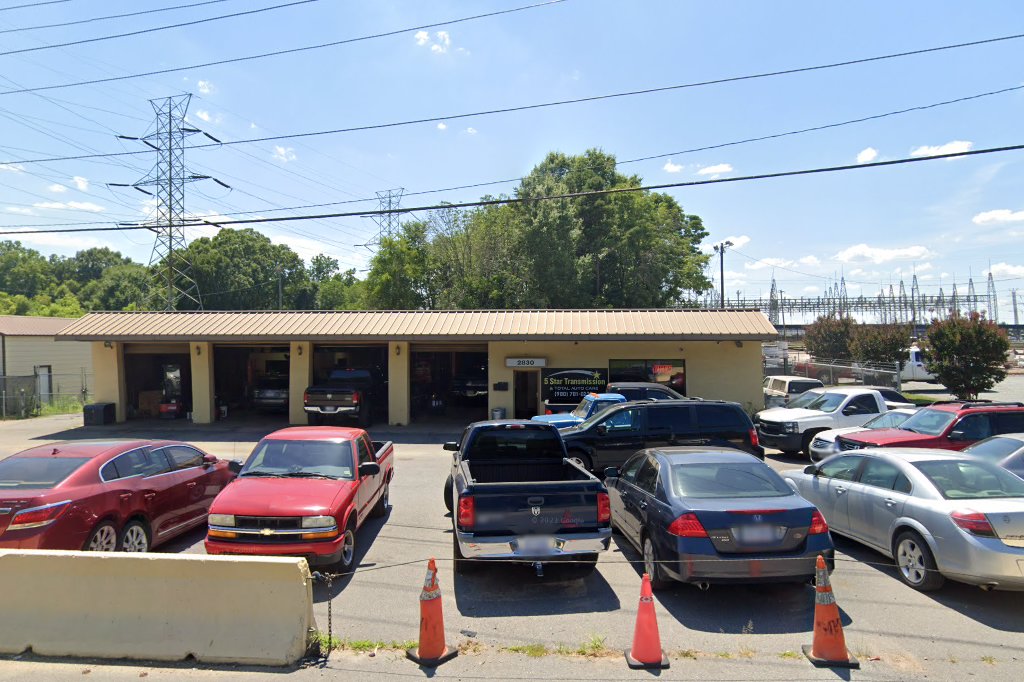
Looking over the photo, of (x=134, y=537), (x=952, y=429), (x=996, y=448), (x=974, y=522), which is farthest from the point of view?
(x=952, y=429)

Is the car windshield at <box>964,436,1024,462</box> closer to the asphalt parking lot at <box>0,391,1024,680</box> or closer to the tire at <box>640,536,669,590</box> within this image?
the asphalt parking lot at <box>0,391,1024,680</box>

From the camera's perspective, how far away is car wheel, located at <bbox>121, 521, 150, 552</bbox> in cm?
751

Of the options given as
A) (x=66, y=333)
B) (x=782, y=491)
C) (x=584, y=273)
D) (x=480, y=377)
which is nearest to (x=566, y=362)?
(x=480, y=377)

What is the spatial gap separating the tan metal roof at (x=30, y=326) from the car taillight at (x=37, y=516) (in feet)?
92.9

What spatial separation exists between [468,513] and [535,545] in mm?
755

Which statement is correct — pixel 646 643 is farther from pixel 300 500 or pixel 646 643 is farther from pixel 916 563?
pixel 300 500

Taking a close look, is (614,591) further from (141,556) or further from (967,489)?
(141,556)

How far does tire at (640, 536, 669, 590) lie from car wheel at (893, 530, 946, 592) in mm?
2562

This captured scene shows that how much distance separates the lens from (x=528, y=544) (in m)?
6.64

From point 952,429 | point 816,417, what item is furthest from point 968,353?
point 952,429

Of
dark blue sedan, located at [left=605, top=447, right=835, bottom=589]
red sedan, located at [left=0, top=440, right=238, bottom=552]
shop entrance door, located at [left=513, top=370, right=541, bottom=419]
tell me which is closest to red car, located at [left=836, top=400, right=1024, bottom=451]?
dark blue sedan, located at [left=605, top=447, right=835, bottom=589]

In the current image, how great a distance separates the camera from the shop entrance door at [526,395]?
76.3ft

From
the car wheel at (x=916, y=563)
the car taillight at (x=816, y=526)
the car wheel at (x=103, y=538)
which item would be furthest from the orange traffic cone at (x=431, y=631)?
the car wheel at (x=916, y=563)

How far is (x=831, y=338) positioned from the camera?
1684 inches
